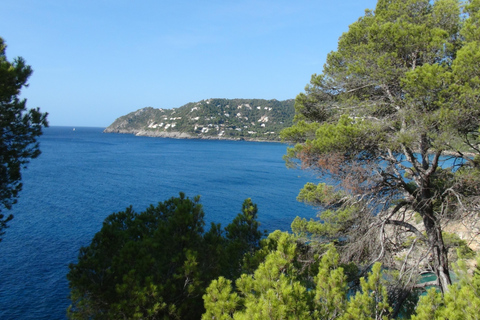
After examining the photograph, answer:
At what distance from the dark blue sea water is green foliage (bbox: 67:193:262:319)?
280 cm

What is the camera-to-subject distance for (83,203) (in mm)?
30828

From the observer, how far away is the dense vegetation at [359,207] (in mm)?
5801

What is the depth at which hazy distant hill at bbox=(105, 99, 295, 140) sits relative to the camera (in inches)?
5792

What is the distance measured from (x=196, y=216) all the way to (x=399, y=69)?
5.52m

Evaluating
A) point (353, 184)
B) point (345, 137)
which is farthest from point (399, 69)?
point (353, 184)

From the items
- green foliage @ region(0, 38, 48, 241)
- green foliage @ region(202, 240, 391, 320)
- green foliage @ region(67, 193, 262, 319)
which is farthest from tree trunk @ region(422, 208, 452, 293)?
green foliage @ region(0, 38, 48, 241)

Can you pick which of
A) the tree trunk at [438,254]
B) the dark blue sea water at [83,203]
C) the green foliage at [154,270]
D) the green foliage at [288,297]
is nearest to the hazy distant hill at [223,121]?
the dark blue sea water at [83,203]

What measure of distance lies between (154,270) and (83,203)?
90.8 ft

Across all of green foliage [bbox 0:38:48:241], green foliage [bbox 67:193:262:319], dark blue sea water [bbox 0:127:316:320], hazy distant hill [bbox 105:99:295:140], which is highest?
hazy distant hill [bbox 105:99:295:140]

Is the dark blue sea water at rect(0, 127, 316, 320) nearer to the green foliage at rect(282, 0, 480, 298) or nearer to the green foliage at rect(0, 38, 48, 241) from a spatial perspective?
the green foliage at rect(282, 0, 480, 298)

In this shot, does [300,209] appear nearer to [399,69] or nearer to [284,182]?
[284,182]

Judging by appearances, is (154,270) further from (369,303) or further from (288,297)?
(369,303)

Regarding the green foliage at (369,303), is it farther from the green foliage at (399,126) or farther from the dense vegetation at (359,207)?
the green foliage at (399,126)

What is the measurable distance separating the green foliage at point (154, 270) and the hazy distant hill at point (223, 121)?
404 feet
